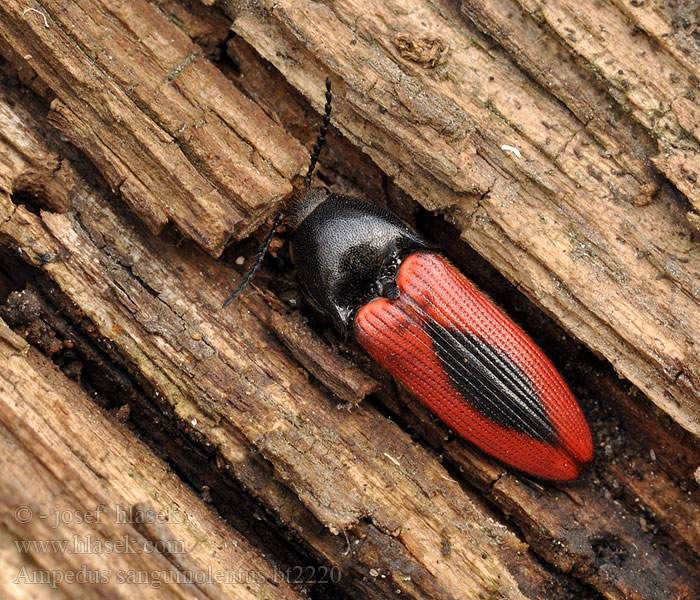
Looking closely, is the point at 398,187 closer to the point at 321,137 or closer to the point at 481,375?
the point at 321,137

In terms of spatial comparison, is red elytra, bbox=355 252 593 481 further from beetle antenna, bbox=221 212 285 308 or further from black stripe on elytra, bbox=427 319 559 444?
beetle antenna, bbox=221 212 285 308

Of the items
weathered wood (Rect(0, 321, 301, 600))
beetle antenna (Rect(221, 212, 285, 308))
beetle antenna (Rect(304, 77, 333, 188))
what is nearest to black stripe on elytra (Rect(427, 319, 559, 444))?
beetle antenna (Rect(221, 212, 285, 308))

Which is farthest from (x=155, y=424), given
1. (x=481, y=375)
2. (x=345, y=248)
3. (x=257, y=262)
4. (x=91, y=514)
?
(x=481, y=375)

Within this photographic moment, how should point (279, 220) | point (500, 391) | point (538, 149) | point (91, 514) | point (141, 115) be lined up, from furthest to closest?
point (279, 220), point (500, 391), point (538, 149), point (141, 115), point (91, 514)

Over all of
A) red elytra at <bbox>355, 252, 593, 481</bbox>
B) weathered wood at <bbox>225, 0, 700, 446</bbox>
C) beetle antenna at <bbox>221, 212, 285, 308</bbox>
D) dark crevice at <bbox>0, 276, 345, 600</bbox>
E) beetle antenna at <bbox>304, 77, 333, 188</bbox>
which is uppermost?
weathered wood at <bbox>225, 0, 700, 446</bbox>

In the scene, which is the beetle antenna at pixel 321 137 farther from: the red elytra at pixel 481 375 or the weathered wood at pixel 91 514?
the weathered wood at pixel 91 514

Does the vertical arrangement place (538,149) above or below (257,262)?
above
